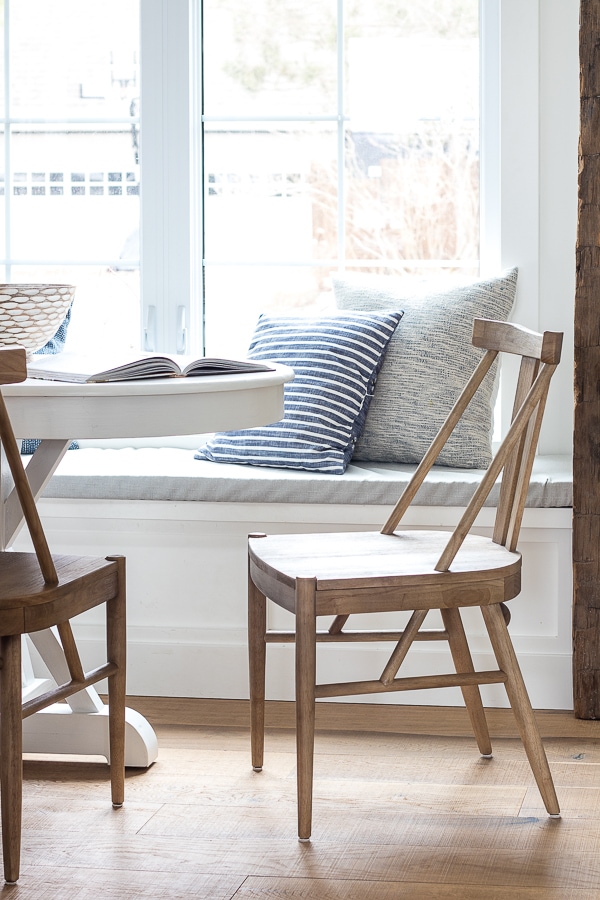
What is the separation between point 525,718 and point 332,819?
43 centimetres

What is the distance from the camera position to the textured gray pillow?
113 inches

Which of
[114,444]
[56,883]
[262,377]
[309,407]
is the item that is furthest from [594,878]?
[114,444]

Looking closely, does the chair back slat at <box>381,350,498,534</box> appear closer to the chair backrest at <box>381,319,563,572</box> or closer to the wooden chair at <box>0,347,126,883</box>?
the chair backrest at <box>381,319,563,572</box>

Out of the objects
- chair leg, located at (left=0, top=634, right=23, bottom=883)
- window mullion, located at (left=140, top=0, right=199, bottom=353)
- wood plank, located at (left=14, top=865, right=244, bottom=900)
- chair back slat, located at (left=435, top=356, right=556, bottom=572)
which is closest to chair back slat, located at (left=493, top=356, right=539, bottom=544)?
chair back slat, located at (left=435, top=356, right=556, bottom=572)

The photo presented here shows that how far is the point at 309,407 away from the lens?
276 cm

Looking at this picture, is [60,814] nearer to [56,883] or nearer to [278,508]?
[56,883]

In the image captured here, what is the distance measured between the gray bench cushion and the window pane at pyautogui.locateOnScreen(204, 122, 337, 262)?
32.1 inches

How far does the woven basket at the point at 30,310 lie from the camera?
1.93 metres

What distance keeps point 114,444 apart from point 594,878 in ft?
6.43

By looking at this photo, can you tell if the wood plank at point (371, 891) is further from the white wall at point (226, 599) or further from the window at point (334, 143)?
the window at point (334, 143)

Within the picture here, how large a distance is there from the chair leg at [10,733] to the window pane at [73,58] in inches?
82.8

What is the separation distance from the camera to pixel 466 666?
90.4 inches

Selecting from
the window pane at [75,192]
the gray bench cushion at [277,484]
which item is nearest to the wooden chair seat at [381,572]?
the gray bench cushion at [277,484]

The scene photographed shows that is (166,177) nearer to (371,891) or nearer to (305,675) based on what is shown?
(305,675)
